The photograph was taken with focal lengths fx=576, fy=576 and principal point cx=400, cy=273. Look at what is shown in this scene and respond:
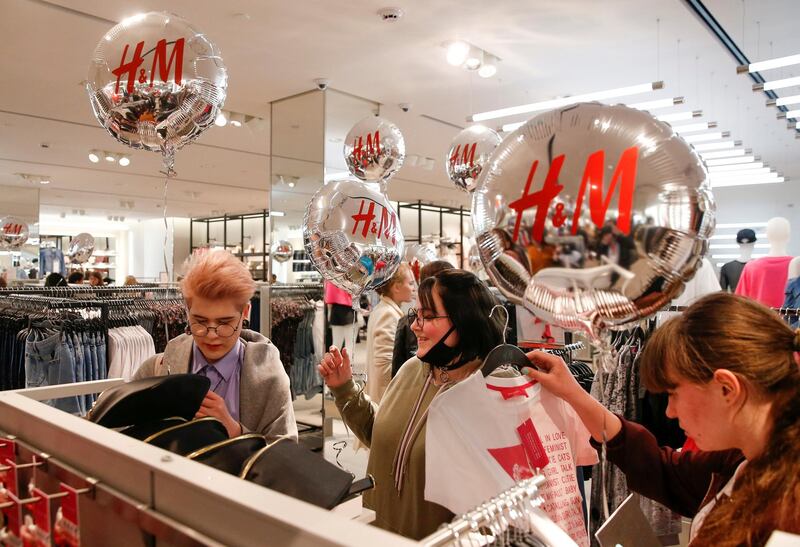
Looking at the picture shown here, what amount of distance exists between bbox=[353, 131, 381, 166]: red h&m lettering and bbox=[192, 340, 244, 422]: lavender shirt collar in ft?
9.42

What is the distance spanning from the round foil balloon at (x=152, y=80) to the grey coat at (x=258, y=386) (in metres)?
0.84

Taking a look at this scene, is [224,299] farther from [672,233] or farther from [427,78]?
[427,78]

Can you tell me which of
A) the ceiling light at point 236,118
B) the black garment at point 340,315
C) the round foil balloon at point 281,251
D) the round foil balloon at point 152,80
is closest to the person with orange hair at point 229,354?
the round foil balloon at point 152,80

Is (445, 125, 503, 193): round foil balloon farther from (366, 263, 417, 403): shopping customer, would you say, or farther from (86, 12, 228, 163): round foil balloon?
(86, 12, 228, 163): round foil balloon

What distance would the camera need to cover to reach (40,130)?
735cm

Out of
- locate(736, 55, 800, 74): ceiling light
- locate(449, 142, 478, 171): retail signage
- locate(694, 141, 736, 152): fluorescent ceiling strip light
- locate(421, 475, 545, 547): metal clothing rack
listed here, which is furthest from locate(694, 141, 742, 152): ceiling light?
locate(421, 475, 545, 547): metal clothing rack

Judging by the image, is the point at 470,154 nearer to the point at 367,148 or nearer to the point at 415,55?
the point at 367,148

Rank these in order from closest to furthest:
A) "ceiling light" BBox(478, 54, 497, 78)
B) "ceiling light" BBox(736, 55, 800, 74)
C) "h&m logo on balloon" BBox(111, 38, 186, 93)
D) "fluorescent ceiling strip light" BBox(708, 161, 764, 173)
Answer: "h&m logo on balloon" BBox(111, 38, 186, 93)
"ceiling light" BBox(736, 55, 800, 74)
"ceiling light" BBox(478, 54, 497, 78)
"fluorescent ceiling strip light" BBox(708, 161, 764, 173)

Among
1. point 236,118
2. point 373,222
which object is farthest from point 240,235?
point 373,222

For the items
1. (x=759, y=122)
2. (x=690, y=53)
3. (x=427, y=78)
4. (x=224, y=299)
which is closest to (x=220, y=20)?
(x=427, y=78)

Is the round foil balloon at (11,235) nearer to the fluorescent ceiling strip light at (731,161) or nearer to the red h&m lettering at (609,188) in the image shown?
the red h&m lettering at (609,188)

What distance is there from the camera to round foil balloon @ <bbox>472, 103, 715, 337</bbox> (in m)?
0.96

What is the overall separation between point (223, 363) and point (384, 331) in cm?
190

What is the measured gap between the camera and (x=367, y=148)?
4312mm
